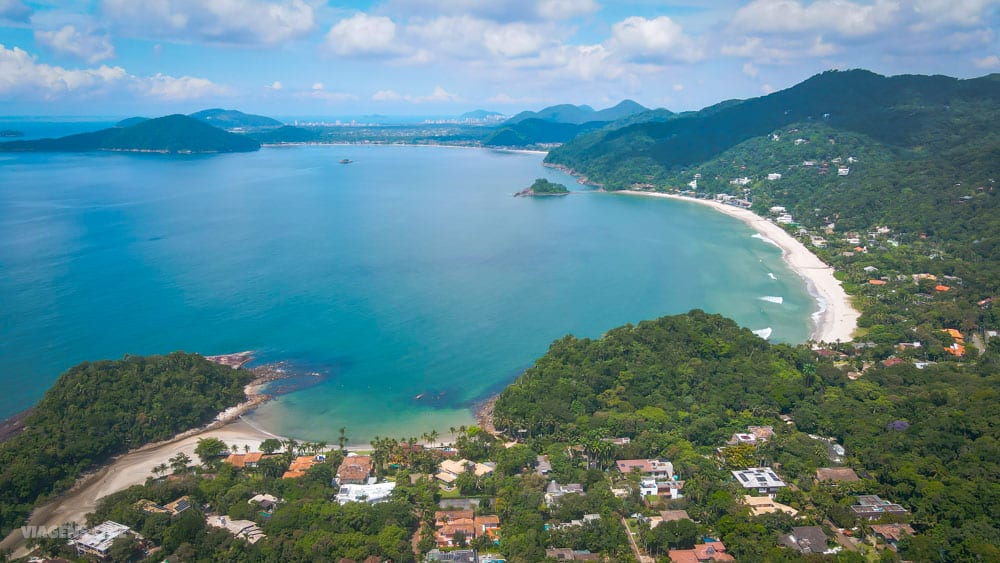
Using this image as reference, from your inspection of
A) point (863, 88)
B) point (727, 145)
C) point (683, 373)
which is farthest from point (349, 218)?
point (863, 88)

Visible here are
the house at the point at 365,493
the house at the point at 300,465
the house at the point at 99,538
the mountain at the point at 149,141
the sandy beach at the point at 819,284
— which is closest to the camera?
the house at the point at 99,538

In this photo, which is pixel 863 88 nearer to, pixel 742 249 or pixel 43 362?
pixel 742 249

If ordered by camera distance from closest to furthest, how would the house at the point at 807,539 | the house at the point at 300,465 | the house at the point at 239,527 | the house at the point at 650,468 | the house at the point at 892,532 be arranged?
the house at the point at 807,539 → the house at the point at 892,532 → the house at the point at 239,527 → the house at the point at 650,468 → the house at the point at 300,465

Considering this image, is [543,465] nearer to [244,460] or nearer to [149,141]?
[244,460]

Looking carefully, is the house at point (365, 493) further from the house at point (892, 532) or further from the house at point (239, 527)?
the house at point (892, 532)

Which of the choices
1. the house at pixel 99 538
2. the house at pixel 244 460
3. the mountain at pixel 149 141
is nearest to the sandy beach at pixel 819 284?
the house at pixel 244 460

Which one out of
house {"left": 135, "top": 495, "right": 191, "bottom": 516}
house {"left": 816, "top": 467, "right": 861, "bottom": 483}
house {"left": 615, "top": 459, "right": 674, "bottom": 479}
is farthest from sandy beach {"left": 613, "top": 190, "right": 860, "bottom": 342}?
house {"left": 135, "top": 495, "right": 191, "bottom": 516}

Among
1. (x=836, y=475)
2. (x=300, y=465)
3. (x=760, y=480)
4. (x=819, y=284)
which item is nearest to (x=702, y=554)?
(x=760, y=480)
